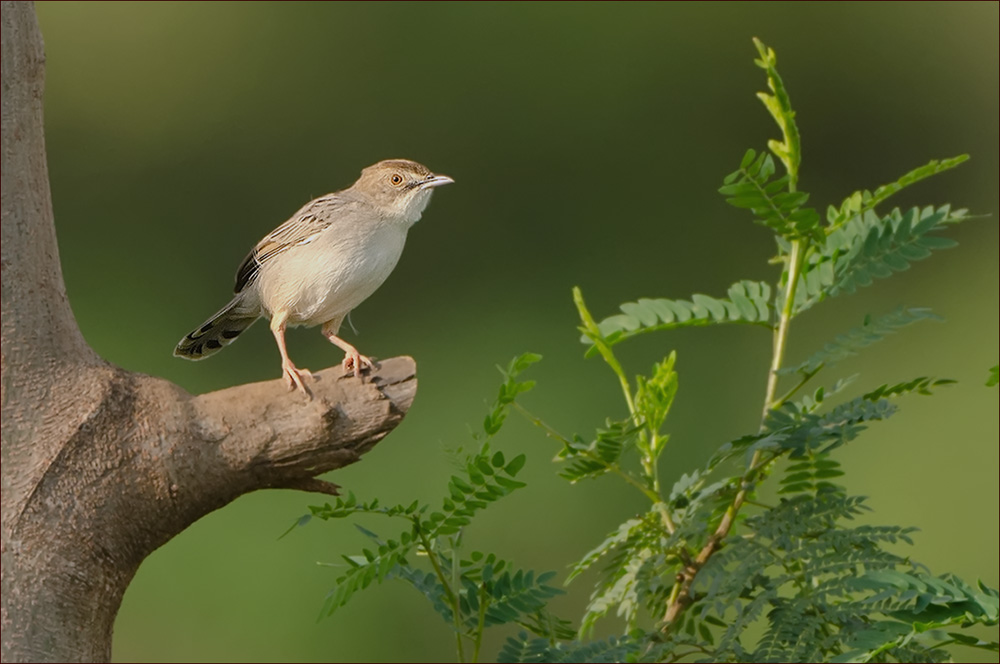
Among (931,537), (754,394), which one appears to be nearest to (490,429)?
(931,537)

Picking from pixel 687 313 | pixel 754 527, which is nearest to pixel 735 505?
pixel 754 527

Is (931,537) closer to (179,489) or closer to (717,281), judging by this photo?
(717,281)

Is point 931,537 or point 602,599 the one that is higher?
point 931,537

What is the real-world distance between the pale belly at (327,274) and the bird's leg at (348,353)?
0.07m

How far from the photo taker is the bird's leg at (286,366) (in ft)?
5.09

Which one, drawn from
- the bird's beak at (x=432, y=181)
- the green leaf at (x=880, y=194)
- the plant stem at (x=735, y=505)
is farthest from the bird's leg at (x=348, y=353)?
the green leaf at (x=880, y=194)

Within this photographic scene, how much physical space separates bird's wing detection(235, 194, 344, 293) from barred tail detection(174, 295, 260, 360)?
0.15 feet

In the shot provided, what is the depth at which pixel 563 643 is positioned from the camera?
5.40 feet

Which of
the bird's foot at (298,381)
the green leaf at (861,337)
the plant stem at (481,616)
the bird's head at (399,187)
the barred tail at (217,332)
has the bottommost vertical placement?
the plant stem at (481,616)

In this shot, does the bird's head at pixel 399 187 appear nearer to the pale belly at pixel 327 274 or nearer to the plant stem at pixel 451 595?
the pale belly at pixel 327 274

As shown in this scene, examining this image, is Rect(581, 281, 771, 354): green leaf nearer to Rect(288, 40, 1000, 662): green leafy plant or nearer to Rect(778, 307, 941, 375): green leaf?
Rect(288, 40, 1000, 662): green leafy plant

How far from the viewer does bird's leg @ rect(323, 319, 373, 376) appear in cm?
158

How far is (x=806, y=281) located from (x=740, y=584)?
478 mm

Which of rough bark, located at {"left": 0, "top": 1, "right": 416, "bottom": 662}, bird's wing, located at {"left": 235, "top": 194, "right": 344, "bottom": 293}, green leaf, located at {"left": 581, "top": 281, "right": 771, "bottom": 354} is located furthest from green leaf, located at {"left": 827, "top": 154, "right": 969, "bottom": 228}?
bird's wing, located at {"left": 235, "top": 194, "right": 344, "bottom": 293}
